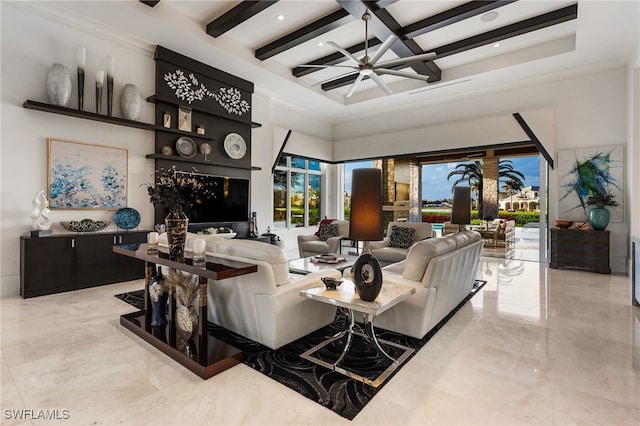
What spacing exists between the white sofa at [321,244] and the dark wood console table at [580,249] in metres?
3.91

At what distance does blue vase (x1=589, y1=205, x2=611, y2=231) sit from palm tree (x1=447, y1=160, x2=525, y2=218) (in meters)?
6.71

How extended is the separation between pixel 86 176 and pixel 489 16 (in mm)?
6366

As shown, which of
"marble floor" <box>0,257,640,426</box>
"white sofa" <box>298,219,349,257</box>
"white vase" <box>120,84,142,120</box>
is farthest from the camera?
"white sofa" <box>298,219,349,257</box>

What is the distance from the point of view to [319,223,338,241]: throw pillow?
6672 millimetres

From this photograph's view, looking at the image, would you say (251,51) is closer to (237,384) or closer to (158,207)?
(158,207)

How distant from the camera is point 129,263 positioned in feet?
16.1

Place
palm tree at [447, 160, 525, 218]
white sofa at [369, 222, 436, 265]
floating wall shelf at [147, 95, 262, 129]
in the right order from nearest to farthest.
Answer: floating wall shelf at [147, 95, 262, 129] < white sofa at [369, 222, 436, 265] < palm tree at [447, 160, 525, 218]

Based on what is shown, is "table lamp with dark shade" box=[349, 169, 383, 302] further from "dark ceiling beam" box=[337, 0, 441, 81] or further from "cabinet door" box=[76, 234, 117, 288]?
"cabinet door" box=[76, 234, 117, 288]

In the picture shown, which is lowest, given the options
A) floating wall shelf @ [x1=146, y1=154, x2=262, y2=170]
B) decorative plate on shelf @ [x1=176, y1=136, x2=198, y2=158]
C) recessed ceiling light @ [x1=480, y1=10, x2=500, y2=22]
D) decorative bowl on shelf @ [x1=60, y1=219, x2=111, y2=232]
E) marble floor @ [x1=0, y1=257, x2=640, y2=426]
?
marble floor @ [x1=0, y1=257, x2=640, y2=426]

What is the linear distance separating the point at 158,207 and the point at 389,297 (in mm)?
4410

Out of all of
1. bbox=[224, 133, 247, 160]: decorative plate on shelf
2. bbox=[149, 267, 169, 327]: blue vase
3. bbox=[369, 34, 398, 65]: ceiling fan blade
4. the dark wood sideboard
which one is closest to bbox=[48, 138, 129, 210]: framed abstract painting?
the dark wood sideboard

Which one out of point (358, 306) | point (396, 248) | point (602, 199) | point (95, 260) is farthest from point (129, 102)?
point (602, 199)

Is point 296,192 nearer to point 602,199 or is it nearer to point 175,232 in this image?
point 175,232

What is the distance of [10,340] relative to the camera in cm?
277
